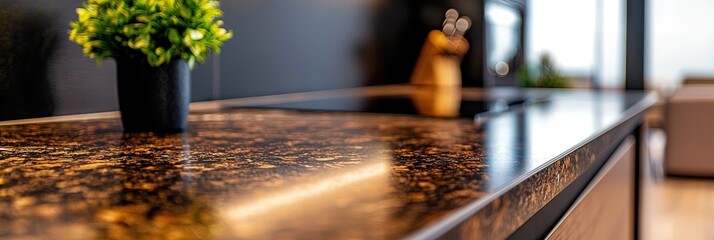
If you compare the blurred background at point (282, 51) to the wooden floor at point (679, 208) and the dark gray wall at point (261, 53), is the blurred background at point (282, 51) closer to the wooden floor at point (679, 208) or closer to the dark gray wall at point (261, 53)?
the dark gray wall at point (261, 53)

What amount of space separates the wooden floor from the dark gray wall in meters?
0.99

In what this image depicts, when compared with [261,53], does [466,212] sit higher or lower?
lower

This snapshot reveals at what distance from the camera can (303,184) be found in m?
0.52

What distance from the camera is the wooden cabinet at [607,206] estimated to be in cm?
88

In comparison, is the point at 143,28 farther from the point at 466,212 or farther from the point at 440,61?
the point at 440,61

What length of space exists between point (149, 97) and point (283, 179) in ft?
1.63

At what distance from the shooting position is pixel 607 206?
1.21 metres

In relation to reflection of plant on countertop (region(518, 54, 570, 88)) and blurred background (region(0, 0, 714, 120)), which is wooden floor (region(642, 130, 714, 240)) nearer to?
reflection of plant on countertop (region(518, 54, 570, 88))

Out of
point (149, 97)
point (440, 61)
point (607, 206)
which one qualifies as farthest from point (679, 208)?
point (149, 97)

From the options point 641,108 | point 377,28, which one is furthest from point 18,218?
point 377,28

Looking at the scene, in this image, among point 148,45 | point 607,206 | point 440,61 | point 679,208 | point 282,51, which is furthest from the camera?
point 679,208

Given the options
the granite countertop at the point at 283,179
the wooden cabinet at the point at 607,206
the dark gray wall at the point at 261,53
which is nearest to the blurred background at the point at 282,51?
the dark gray wall at the point at 261,53

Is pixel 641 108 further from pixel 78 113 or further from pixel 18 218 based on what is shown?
pixel 18 218

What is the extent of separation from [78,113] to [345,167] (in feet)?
2.50
